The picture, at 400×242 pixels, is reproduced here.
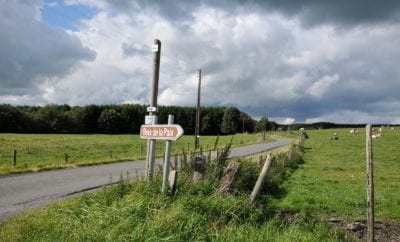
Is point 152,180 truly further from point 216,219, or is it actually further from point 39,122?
point 39,122

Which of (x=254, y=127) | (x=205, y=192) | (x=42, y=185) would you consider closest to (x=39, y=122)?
(x=254, y=127)

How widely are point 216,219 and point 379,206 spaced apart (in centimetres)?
703

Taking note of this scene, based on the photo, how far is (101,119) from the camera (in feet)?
429

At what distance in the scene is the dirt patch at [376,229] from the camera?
9.35 meters

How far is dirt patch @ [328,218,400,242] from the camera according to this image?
9.35 m

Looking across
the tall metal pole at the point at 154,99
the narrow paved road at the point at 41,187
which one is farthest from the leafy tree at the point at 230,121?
the tall metal pole at the point at 154,99

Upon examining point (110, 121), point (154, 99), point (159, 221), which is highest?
point (110, 121)

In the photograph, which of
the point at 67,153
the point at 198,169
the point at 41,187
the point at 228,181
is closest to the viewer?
the point at 228,181

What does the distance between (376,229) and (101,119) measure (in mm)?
124760

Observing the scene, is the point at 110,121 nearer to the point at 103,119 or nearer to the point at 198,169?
the point at 103,119

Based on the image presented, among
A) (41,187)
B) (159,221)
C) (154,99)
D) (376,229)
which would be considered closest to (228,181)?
(154,99)

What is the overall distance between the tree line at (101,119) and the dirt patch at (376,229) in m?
95.3

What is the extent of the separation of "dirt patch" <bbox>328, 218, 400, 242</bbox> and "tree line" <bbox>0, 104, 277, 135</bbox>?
9526 cm

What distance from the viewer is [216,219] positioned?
8430 mm
